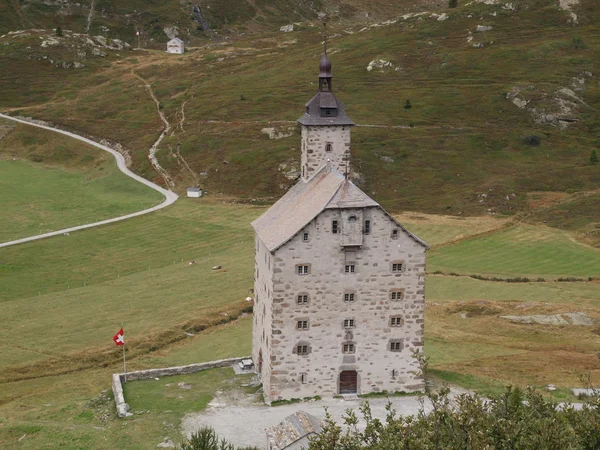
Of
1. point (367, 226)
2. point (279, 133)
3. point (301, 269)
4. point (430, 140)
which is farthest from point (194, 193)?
point (367, 226)

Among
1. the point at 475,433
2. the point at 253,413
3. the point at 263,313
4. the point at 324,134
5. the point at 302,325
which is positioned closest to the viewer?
the point at 475,433

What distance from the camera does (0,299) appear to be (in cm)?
9900

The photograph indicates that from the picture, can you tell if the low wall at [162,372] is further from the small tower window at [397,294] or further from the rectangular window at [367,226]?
the rectangular window at [367,226]

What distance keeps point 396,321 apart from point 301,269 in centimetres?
766

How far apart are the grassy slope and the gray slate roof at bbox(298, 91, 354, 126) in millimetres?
62303

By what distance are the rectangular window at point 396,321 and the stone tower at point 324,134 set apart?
13.8m

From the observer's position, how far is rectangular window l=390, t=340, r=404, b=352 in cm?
6625

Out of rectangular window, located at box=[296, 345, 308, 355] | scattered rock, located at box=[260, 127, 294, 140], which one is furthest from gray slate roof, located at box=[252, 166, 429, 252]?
scattered rock, located at box=[260, 127, 294, 140]

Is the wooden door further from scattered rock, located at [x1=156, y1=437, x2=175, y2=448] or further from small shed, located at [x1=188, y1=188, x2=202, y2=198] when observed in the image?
small shed, located at [x1=188, y1=188, x2=202, y2=198]

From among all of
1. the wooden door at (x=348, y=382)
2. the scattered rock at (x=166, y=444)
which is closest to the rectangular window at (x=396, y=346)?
the wooden door at (x=348, y=382)

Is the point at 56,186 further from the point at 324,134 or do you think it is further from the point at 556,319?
→ the point at 556,319

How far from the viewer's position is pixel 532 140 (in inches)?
6703

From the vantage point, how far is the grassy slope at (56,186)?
135375 mm

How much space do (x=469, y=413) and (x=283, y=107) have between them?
148 meters
